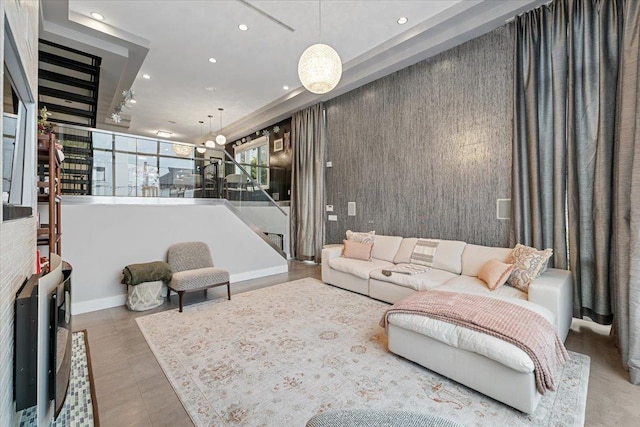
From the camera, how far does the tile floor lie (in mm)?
1852

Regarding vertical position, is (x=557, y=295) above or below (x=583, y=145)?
below

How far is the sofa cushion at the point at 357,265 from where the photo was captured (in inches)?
166

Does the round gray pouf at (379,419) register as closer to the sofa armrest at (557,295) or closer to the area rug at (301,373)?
the area rug at (301,373)

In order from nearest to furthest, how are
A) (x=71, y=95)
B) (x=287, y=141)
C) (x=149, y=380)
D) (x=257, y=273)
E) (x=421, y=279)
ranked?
(x=149, y=380) → (x=421, y=279) → (x=71, y=95) → (x=257, y=273) → (x=287, y=141)

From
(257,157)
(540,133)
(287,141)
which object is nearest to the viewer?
(540,133)

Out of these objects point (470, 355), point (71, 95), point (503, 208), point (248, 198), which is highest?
point (71, 95)

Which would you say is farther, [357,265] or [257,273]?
[257,273]

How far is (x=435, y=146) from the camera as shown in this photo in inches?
173

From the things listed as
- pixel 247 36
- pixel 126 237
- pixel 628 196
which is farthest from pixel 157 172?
pixel 628 196

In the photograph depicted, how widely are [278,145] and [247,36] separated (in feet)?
12.4

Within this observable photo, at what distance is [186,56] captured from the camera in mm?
4887

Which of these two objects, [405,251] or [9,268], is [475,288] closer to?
[405,251]

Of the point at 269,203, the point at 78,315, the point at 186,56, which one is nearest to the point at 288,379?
the point at 78,315

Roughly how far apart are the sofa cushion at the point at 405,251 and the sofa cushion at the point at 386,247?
86 mm
